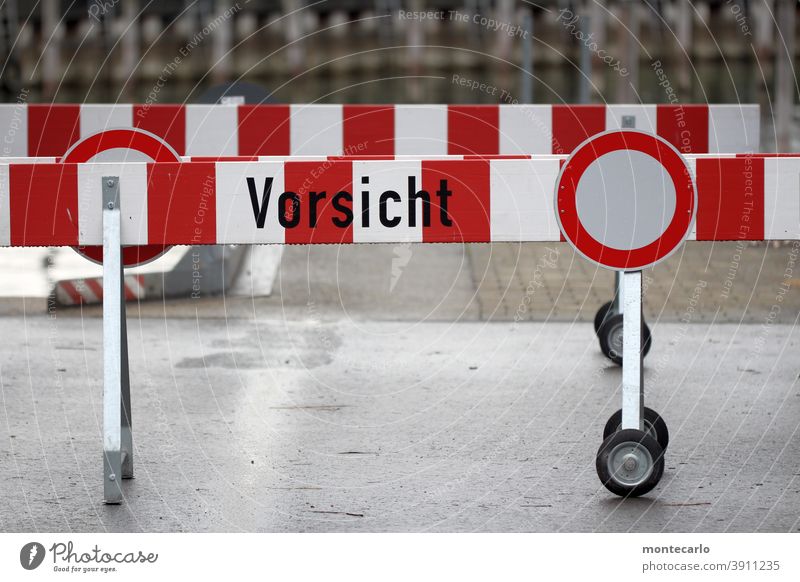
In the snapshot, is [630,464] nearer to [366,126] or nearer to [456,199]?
[456,199]

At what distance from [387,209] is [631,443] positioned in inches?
47.0

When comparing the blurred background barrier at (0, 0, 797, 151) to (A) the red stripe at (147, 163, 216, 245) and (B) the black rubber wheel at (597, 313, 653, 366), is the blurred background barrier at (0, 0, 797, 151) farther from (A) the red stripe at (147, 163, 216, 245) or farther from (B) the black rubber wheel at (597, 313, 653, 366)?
(A) the red stripe at (147, 163, 216, 245)

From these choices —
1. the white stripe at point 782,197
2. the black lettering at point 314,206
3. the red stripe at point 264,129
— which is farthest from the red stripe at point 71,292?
the white stripe at point 782,197

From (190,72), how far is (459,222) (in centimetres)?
2429

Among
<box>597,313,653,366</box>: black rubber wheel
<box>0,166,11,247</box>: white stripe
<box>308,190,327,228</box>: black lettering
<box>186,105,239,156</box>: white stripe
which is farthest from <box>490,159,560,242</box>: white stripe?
<box>186,105,239,156</box>: white stripe

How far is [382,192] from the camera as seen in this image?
556 cm

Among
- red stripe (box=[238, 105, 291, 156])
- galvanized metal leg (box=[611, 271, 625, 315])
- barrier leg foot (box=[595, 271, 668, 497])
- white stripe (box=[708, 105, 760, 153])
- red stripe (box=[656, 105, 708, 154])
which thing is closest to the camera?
barrier leg foot (box=[595, 271, 668, 497])

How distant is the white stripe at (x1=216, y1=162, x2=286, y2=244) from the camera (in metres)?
5.54

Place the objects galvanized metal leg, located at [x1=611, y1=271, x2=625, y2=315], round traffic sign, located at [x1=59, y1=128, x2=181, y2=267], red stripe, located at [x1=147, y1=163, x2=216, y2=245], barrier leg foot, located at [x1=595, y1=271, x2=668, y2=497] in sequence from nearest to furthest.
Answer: red stripe, located at [x1=147, y1=163, x2=216, y2=245] < barrier leg foot, located at [x1=595, y1=271, x2=668, y2=497] < round traffic sign, located at [x1=59, y1=128, x2=181, y2=267] < galvanized metal leg, located at [x1=611, y1=271, x2=625, y2=315]

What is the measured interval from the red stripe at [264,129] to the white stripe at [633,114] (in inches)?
69.1

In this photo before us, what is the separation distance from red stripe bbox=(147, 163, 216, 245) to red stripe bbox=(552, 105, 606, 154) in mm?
3473

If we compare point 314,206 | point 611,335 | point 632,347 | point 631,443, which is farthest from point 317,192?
point 611,335

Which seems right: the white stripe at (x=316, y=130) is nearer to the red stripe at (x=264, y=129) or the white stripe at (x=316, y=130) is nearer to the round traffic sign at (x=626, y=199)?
the red stripe at (x=264, y=129)
